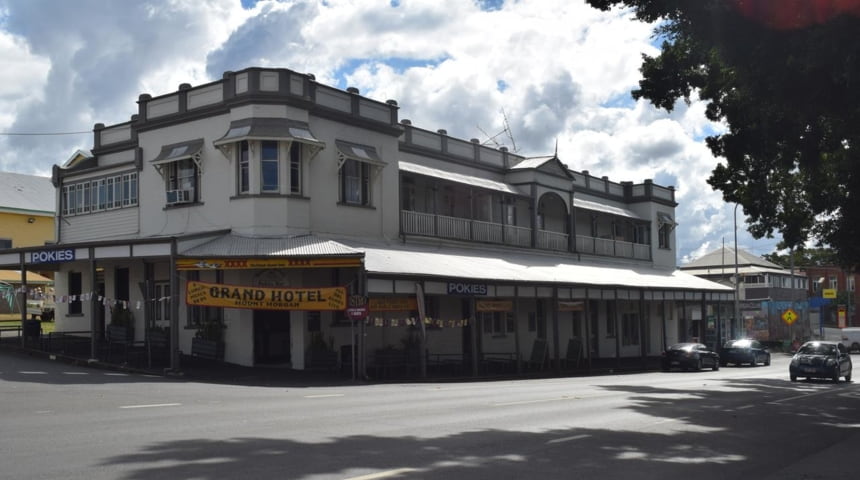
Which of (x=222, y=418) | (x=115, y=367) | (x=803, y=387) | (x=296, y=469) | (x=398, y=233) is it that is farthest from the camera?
(x=398, y=233)

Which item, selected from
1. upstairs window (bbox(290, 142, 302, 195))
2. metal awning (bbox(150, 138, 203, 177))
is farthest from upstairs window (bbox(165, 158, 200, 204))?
upstairs window (bbox(290, 142, 302, 195))

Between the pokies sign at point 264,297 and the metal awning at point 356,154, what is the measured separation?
582 centimetres

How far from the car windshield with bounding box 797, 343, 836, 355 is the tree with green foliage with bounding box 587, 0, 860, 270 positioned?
2.96m

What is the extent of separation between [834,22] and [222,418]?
11.9m

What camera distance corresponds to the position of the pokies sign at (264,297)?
2458 centimetres

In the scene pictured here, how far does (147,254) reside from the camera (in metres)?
25.1

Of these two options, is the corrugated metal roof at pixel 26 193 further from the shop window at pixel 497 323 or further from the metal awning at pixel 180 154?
the shop window at pixel 497 323

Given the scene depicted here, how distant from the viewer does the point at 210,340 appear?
89.9ft

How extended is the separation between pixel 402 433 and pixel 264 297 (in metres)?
12.8

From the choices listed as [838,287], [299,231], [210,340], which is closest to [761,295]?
[838,287]

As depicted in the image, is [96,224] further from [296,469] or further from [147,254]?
[296,469]

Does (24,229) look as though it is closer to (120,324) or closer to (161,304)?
(120,324)

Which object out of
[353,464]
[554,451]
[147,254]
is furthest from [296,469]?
[147,254]

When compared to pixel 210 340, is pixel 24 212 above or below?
above
